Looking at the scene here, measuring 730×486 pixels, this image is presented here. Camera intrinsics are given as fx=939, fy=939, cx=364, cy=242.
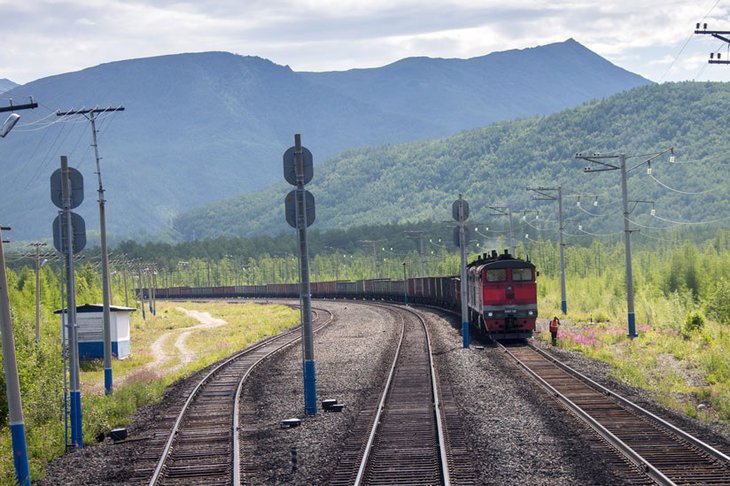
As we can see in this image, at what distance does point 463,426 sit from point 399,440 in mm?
2038

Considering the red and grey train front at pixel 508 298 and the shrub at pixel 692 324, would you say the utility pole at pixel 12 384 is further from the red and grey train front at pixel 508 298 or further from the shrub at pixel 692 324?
the shrub at pixel 692 324

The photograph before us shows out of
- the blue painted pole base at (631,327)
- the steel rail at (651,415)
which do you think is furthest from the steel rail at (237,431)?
the blue painted pole base at (631,327)

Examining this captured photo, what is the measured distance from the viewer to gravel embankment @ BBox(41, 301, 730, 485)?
1589cm

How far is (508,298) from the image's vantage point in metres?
40.2

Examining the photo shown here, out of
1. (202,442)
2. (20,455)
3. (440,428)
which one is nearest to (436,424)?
(440,428)

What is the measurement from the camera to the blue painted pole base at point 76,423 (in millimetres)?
20688

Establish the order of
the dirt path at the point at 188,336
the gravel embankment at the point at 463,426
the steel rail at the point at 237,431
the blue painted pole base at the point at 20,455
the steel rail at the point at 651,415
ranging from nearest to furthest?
the blue painted pole base at the point at 20,455
the gravel embankment at the point at 463,426
the steel rail at the point at 237,431
the steel rail at the point at 651,415
the dirt path at the point at 188,336

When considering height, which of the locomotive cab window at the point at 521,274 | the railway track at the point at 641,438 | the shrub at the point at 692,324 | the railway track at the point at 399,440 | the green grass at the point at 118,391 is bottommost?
the green grass at the point at 118,391

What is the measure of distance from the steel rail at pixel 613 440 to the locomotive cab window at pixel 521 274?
13819mm

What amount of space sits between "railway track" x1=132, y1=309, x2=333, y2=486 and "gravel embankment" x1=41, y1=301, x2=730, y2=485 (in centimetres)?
36

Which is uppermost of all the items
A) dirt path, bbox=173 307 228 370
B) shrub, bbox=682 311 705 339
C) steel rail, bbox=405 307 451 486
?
shrub, bbox=682 311 705 339

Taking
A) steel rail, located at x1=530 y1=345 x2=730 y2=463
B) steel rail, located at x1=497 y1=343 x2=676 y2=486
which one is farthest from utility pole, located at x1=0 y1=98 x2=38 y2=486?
steel rail, located at x1=530 y1=345 x2=730 y2=463

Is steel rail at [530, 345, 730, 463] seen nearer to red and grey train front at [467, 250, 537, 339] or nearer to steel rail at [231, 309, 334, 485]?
red and grey train front at [467, 250, 537, 339]

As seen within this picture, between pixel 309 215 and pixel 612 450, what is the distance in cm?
973
